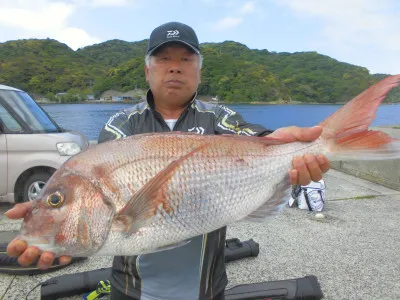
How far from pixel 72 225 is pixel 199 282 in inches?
32.5

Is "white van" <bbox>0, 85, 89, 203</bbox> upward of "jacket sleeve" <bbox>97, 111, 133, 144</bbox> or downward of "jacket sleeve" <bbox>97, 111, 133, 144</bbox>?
downward

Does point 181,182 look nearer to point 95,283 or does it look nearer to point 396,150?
point 396,150

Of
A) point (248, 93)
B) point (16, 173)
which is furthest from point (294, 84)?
point (16, 173)

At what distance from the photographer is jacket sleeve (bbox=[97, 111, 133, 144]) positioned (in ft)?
6.28

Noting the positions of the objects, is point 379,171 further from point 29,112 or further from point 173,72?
point 29,112

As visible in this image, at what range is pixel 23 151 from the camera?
5688 millimetres

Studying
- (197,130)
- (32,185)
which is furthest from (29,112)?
(197,130)

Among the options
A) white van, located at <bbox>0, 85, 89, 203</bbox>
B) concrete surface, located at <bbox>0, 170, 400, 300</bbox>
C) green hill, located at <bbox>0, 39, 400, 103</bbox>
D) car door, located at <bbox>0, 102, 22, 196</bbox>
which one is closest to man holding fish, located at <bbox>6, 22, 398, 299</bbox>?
concrete surface, located at <bbox>0, 170, 400, 300</bbox>

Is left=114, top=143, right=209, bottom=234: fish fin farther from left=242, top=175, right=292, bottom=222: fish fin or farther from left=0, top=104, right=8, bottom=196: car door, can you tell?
left=0, top=104, right=8, bottom=196: car door

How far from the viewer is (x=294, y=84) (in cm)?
2577

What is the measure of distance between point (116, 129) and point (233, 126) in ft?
2.37

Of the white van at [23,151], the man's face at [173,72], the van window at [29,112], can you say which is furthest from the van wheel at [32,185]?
the man's face at [173,72]

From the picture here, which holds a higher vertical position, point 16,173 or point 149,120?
point 149,120

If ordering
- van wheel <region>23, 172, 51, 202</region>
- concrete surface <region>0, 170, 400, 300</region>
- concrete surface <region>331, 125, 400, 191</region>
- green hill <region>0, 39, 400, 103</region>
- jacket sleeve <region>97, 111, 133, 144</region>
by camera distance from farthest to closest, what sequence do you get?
green hill <region>0, 39, 400, 103</region>
concrete surface <region>331, 125, 400, 191</region>
van wheel <region>23, 172, 51, 202</region>
concrete surface <region>0, 170, 400, 300</region>
jacket sleeve <region>97, 111, 133, 144</region>
